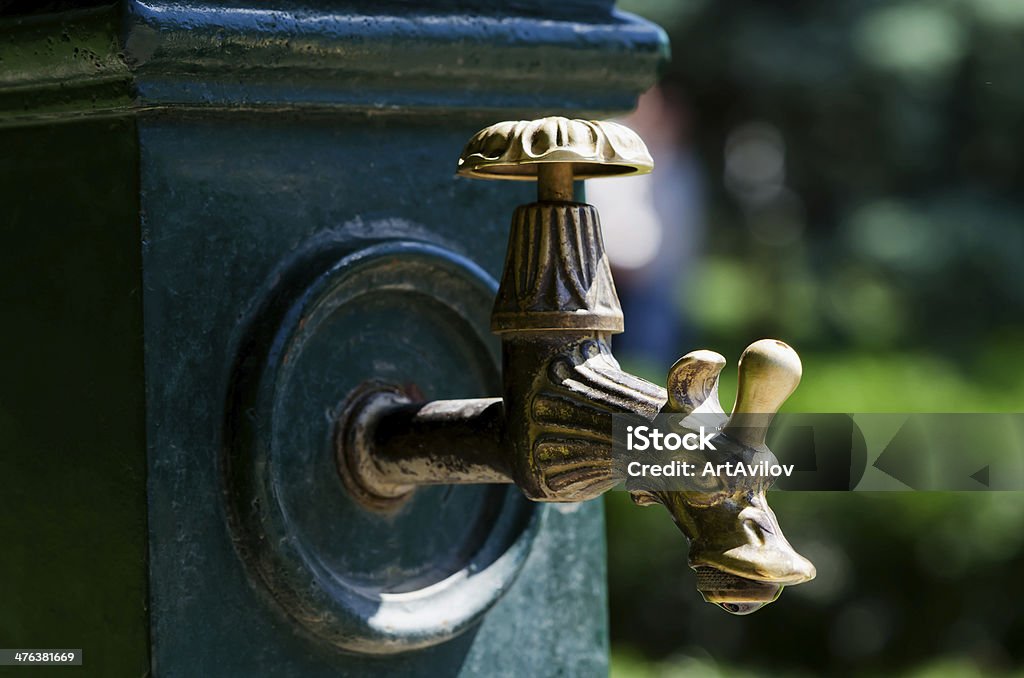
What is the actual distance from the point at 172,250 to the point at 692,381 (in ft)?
1.22

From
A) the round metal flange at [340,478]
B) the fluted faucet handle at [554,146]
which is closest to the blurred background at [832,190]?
the round metal flange at [340,478]

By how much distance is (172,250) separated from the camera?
1.19 m

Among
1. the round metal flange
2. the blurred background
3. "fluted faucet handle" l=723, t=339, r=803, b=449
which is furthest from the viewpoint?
the blurred background

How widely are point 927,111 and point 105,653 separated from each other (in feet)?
25.3

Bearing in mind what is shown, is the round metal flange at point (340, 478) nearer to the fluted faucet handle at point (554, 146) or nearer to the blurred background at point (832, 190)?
the fluted faucet handle at point (554, 146)

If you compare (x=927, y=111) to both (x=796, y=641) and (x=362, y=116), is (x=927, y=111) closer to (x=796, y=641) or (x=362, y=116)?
(x=796, y=641)

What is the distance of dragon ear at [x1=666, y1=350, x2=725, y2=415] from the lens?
1.12m

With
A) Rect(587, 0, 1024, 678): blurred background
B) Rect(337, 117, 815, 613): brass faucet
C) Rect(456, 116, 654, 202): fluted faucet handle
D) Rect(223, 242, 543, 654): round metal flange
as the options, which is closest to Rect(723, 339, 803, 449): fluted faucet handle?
Rect(337, 117, 815, 613): brass faucet

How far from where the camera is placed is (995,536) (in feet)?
15.7

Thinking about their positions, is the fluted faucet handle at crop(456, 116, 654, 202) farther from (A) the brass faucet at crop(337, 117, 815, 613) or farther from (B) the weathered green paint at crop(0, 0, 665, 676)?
(B) the weathered green paint at crop(0, 0, 665, 676)

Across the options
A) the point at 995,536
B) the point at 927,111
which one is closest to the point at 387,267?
the point at 995,536

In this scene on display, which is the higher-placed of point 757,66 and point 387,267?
point 387,267

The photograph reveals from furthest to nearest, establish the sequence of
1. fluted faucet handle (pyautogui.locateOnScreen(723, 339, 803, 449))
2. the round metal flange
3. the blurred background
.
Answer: the blurred background
the round metal flange
fluted faucet handle (pyautogui.locateOnScreen(723, 339, 803, 449))

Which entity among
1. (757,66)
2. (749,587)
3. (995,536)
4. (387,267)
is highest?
(387,267)
